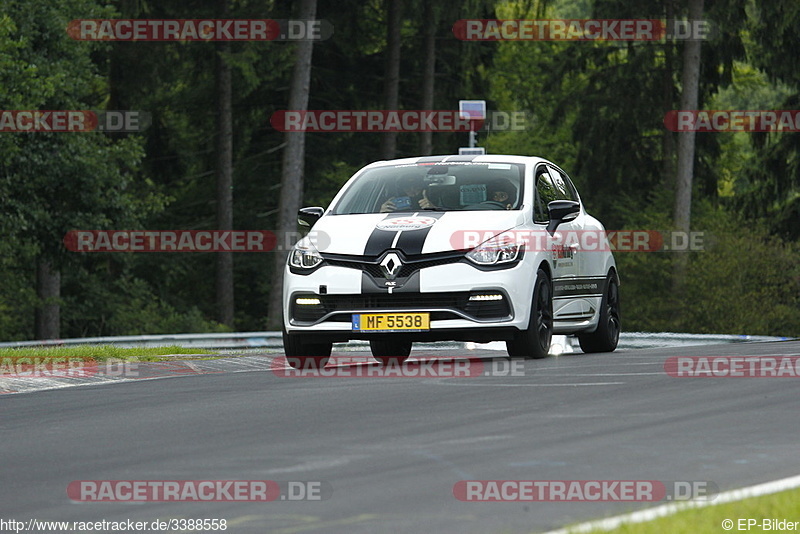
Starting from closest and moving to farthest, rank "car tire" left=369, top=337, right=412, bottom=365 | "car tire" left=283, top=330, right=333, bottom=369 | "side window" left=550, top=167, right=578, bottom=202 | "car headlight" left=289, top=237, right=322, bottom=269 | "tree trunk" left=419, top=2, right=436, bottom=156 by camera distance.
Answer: "car headlight" left=289, top=237, right=322, bottom=269, "car tire" left=283, top=330, right=333, bottom=369, "side window" left=550, top=167, right=578, bottom=202, "car tire" left=369, top=337, right=412, bottom=365, "tree trunk" left=419, top=2, right=436, bottom=156

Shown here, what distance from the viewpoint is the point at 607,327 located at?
16875 millimetres

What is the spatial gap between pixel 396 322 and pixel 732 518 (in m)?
7.50

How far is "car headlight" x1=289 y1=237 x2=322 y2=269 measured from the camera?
14.1 metres

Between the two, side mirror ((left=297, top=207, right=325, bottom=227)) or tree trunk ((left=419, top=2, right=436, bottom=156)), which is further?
tree trunk ((left=419, top=2, right=436, bottom=156))

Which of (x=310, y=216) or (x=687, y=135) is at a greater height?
(x=687, y=135)

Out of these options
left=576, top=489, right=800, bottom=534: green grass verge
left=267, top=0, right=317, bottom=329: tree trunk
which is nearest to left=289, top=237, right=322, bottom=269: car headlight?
left=576, top=489, right=800, bottom=534: green grass verge

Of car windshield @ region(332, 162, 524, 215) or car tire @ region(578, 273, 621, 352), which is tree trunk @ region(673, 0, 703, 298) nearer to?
car tire @ region(578, 273, 621, 352)

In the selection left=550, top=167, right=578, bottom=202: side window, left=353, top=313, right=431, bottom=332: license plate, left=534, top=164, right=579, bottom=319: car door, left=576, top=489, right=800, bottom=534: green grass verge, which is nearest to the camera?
left=576, top=489, right=800, bottom=534: green grass verge

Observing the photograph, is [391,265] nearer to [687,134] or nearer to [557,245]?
[557,245]

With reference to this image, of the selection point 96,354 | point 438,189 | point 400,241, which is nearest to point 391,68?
point 96,354

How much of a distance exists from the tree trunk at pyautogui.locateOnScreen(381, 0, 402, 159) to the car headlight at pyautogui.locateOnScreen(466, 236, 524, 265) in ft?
108

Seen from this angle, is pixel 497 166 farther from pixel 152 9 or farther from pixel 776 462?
pixel 152 9

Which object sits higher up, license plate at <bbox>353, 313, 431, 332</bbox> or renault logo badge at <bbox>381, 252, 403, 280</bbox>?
renault logo badge at <bbox>381, 252, 403, 280</bbox>

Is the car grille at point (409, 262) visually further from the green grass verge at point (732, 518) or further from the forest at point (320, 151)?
the forest at point (320, 151)
